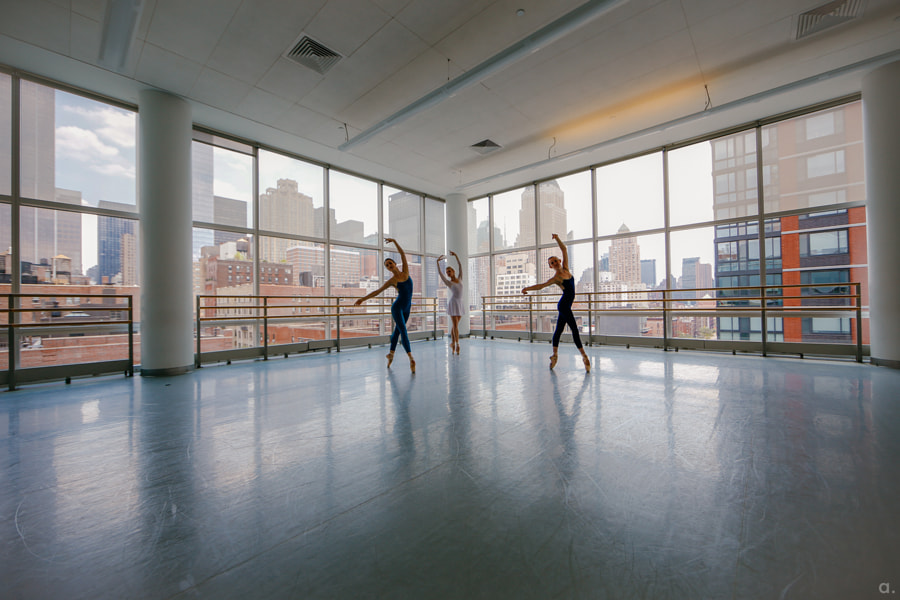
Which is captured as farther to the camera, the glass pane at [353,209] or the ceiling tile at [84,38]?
the glass pane at [353,209]

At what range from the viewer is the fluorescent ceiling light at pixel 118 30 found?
3.13 metres

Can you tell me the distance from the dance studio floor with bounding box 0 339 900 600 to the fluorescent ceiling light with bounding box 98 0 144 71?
11.3 feet

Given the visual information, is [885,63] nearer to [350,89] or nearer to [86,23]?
[350,89]

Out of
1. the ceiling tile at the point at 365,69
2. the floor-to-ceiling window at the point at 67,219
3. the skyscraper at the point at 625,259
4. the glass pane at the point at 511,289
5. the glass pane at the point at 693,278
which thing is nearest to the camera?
the ceiling tile at the point at 365,69

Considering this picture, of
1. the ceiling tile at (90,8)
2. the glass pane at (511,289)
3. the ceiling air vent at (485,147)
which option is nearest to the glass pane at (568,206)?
the glass pane at (511,289)

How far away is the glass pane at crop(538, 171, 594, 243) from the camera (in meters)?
8.27

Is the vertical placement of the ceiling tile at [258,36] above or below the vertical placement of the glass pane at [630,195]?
above

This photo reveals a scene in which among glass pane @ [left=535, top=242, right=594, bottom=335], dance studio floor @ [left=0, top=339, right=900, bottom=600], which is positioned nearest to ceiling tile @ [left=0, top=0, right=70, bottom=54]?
dance studio floor @ [left=0, top=339, right=900, bottom=600]

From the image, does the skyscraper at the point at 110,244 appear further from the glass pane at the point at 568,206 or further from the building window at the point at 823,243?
the building window at the point at 823,243

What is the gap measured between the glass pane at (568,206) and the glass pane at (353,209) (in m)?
4.17

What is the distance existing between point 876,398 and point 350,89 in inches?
257

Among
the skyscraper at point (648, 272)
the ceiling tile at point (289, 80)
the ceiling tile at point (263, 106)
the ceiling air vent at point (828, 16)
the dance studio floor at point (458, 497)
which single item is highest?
the ceiling tile at point (263, 106)

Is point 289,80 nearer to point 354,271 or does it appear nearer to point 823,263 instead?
point 354,271

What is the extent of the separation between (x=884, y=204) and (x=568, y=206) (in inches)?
193
